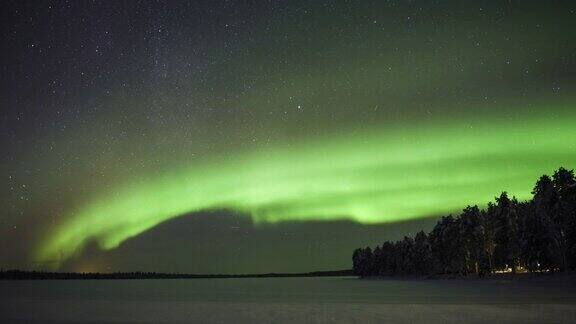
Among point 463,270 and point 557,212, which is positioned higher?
point 557,212

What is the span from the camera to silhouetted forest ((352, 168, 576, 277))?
86750 millimetres

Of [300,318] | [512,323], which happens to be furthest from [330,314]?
[512,323]

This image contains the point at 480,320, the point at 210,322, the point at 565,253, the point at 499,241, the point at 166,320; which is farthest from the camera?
the point at 499,241

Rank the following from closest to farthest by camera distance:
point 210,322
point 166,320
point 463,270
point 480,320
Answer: point 480,320 < point 210,322 < point 166,320 < point 463,270

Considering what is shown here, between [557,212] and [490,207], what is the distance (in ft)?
103

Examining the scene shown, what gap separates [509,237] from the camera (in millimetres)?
112375

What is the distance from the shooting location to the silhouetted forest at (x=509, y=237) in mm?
86750

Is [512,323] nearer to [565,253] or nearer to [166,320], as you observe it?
[166,320]

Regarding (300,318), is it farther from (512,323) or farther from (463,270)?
(463,270)

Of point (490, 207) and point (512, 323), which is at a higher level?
point (490, 207)

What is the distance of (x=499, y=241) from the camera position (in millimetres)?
113250

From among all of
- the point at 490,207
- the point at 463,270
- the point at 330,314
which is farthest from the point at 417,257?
the point at 330,314

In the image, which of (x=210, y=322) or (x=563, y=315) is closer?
(x=563, y=315)

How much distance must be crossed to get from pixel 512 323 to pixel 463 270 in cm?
11251
